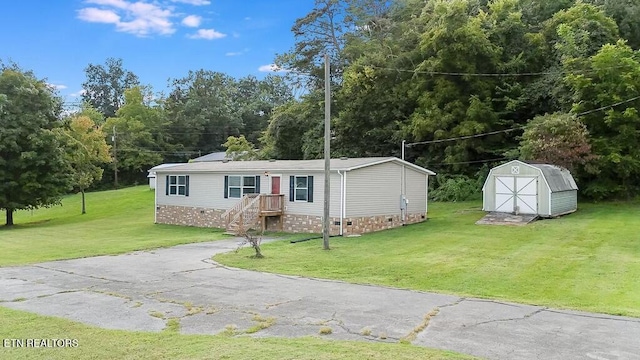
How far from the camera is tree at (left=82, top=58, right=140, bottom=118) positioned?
7069 cm

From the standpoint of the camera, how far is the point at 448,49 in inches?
1048

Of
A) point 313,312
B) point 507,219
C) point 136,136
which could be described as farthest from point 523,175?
point 136,136

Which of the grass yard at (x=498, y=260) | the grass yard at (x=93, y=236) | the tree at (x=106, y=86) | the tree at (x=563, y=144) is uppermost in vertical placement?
the tree at (x=106, y=86)

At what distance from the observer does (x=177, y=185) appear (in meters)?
23.3

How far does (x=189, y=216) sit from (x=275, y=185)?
5.47 metres

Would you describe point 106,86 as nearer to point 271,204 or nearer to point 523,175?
point 271,204

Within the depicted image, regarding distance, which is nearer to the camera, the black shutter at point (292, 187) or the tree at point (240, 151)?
the black shutter at point (292, 187)

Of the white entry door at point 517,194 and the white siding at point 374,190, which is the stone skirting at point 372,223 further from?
the white entry door at point 517,194

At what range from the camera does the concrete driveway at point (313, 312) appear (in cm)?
538

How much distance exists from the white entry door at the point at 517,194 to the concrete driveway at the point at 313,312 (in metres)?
12.5

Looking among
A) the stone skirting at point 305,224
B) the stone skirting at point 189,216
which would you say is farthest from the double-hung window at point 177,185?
the stone skirting at point 305,224

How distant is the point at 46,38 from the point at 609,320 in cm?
2417

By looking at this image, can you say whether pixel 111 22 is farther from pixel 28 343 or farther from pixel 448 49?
pixel 28 343

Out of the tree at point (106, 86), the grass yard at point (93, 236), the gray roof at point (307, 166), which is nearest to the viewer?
the grass yard at point (93, 236)
